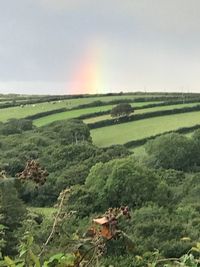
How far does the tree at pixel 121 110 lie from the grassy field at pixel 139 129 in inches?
79.5

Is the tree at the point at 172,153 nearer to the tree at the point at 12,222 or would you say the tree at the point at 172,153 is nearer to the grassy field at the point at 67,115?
the grassy field at the point at 67,115

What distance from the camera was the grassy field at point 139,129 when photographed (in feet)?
329

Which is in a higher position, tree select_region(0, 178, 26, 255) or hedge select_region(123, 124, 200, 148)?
tree select_region(0, 178, 26, 255)

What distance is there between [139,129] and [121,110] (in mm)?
6473

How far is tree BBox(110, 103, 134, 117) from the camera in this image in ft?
358

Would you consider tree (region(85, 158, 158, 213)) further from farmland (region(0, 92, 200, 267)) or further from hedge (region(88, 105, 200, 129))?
hedge (region(88, 105, 200, 129))

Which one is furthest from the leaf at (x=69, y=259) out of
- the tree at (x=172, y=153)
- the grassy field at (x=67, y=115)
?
the grassy field at (x=67, y=115)

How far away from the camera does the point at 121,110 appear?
358ft

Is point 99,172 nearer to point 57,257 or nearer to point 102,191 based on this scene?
point 102,191

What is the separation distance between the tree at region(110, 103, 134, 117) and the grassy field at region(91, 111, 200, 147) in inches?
79.5

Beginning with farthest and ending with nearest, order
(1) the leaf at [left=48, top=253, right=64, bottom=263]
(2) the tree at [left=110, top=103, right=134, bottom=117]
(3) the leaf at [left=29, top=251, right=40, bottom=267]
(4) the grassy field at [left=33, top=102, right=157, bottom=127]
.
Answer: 1. (4) the grassy field at [left=33, top=102, right=157, bottom=127]
2. (2) the tree at [left=110, top=103, right=134, bottom=117]
3. (1) the leaf at [left=48, top=253, right=64, bottom=263]
4. (3) the leaf at [left=29, top=251, right=40, bottom=267]

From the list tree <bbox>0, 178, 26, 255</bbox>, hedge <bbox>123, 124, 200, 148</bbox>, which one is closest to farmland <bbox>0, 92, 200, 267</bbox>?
tree <bbox>0, 178, 26, 255</bbox>

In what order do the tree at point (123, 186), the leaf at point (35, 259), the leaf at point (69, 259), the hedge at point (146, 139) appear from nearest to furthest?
the leaf at point (35, 259), the leaf at point (69, 259), the tree at point (123, 186), the hedge at point (146, 139)

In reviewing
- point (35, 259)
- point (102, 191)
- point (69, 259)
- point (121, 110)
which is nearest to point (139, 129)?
point (121, 110)
